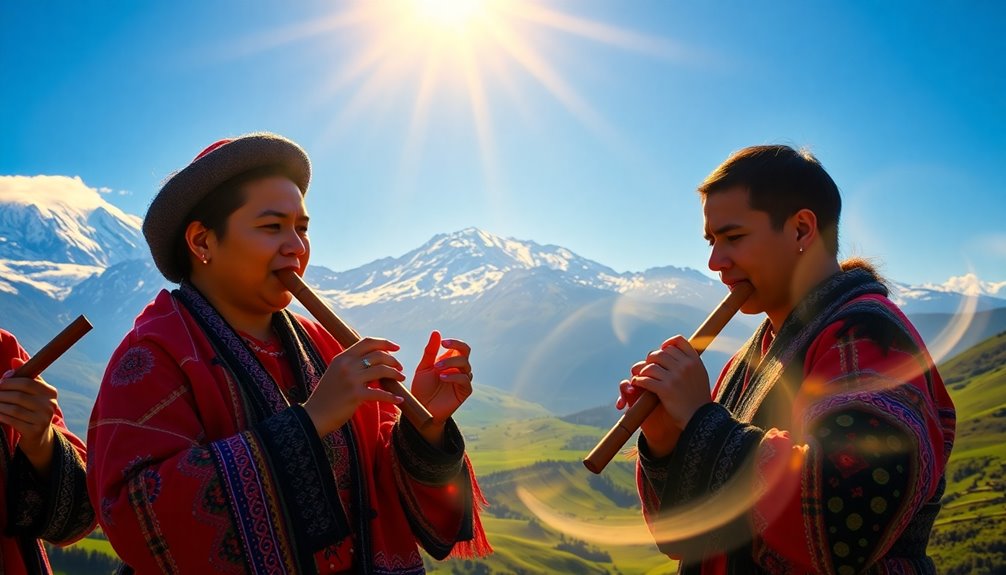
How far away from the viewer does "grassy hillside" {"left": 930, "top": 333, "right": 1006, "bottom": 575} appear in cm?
5259

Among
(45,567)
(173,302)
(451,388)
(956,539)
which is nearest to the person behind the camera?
(173,302)

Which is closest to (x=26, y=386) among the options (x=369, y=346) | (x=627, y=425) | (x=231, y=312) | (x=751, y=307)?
(x=231, y=312)

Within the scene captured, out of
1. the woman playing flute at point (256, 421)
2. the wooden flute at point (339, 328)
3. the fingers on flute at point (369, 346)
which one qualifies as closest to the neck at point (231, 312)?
the woman playing flute at point (256, 421)

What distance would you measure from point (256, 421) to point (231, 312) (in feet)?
1.74

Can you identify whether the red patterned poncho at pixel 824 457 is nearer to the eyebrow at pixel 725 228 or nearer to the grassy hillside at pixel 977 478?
the eyebrow at pixel 725 228

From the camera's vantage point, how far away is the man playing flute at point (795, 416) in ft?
7.31

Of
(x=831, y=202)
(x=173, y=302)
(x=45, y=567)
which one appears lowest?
(x=45, y=567)

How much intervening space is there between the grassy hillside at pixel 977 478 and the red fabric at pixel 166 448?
62.7 m

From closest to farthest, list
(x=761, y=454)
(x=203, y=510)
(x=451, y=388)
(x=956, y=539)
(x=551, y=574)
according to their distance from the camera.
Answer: (x=203, y=510) → (x=761, y=454) → (x=451, y=388) → (x=956, y=539) → (x=551, y=574)

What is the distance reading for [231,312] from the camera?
2.89 m

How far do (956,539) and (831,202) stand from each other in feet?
223

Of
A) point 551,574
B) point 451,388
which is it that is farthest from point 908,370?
point 551,574

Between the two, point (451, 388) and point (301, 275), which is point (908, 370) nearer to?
point (451, 388)

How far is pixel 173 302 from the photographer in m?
2.72
